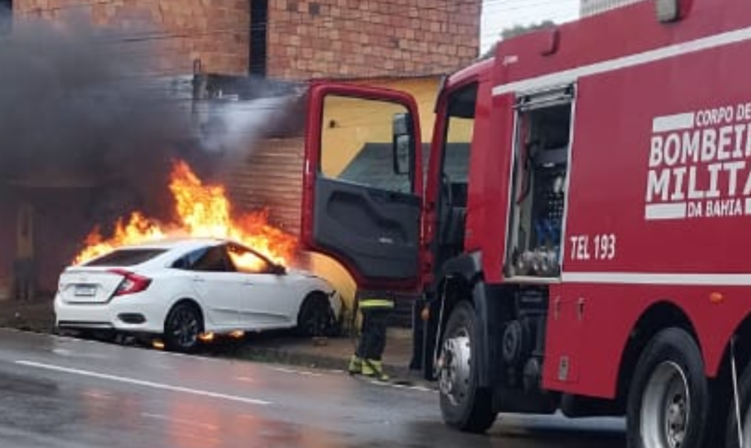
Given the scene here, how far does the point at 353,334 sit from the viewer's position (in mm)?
20281

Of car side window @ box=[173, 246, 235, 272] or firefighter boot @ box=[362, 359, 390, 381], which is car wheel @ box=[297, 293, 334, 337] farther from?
firefighter boot @ box=[362, 359, 390, 381]

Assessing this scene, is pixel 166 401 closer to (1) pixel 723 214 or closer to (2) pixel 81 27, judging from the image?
(1) pixel 723 214

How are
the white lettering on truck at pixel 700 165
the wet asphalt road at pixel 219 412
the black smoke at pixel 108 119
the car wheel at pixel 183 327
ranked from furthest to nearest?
the black smoke at pixel 108 119
the car wheel at pixel 183 327
the wet asphalt road at pixel 219 412
the white lettering on truck at pixel 700 165

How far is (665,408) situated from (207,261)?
11.4m

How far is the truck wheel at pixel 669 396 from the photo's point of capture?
7.72m

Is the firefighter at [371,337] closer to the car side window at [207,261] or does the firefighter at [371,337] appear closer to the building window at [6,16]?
the car side window at [207,261]

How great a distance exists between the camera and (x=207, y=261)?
19.0 metres

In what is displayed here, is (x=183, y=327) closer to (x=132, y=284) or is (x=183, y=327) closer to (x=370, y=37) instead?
(x=132, y=284)

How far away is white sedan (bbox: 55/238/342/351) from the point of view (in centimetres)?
1822

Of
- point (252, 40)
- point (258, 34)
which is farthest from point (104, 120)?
point (258, 34)

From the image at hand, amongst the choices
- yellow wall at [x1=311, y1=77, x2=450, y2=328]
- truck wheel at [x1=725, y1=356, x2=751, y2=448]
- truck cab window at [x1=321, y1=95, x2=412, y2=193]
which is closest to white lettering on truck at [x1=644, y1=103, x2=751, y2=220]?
truck wheel at [x1=725, y1=356, x2=751, y2=448]

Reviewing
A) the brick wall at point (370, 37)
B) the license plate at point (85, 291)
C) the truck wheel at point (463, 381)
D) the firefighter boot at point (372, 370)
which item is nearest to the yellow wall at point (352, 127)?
the firefighter boot at point (372, 370)

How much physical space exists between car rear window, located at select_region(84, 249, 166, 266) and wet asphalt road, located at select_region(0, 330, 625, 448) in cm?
267

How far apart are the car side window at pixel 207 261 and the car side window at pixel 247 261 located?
0.12 m
